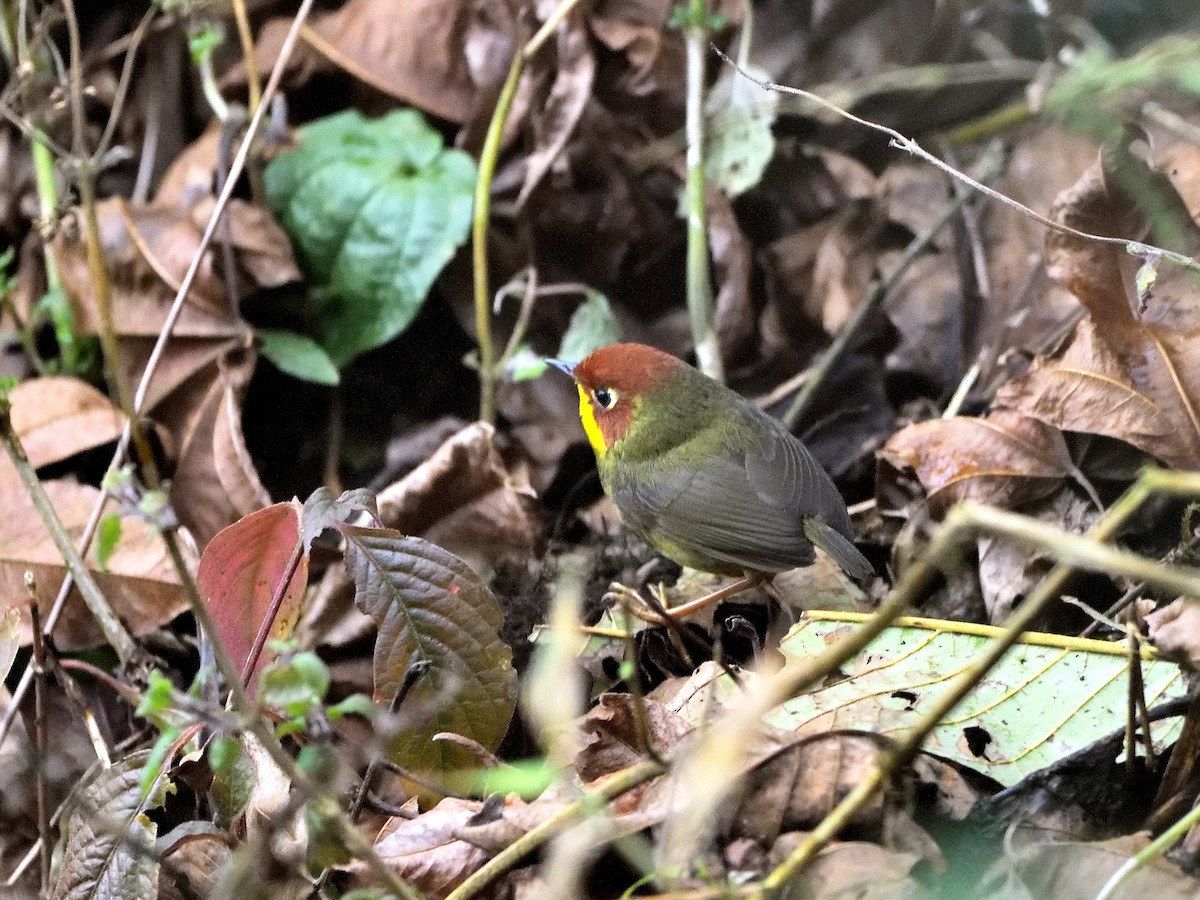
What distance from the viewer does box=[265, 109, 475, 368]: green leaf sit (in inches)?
131

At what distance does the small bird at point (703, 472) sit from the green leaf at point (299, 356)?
715 millimetres

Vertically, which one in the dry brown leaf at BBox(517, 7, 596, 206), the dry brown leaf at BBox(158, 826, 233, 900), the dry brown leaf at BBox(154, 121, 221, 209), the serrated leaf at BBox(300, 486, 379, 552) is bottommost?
the dry brown leaf at BBox(158, 826, 233, 900)

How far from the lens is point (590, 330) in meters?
3.38

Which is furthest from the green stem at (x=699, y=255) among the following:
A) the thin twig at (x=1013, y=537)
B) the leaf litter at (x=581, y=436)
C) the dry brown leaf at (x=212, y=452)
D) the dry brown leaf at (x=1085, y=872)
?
the thin twig at (x=1013, y=537)

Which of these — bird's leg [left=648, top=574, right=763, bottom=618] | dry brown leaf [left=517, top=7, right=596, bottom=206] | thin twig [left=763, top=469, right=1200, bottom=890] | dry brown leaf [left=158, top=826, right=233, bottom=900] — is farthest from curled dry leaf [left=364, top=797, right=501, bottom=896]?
dry brown leaf [left=517, top=7, right=596, bottom=206]

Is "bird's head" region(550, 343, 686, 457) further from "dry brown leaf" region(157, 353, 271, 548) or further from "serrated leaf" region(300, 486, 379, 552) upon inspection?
"serrated leaf" region(300, 486, 379, 552)

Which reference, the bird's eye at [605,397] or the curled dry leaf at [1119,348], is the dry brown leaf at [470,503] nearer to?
the bird's eye at [605,397]

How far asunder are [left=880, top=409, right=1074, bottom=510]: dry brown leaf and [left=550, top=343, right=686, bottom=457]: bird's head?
2.44ft

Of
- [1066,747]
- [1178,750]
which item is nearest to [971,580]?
[1066,747]

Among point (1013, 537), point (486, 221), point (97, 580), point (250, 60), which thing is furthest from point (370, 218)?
point (1013, 537)

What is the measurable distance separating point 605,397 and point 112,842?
1679 mm

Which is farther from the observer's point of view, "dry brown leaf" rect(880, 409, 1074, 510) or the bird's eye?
the bird's eye

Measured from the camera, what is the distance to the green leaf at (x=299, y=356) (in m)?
3.20

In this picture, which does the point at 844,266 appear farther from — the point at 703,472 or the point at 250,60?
the point at 250,60
